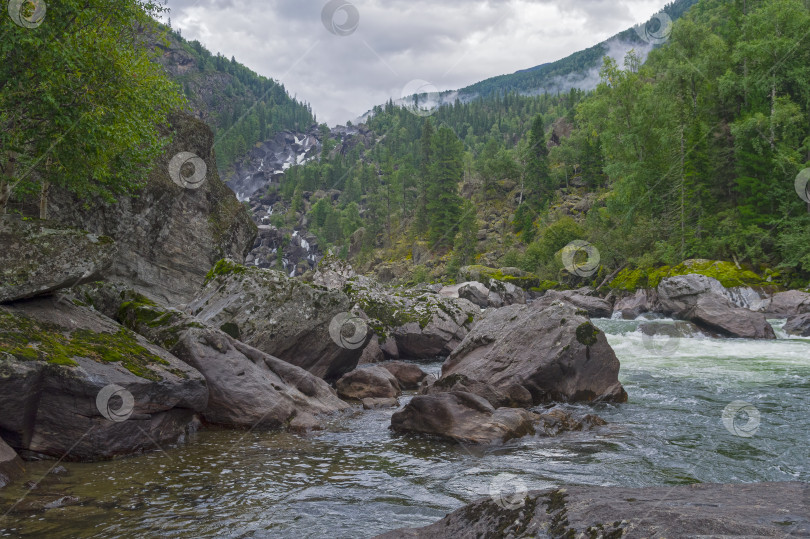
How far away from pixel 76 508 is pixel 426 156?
112 metres

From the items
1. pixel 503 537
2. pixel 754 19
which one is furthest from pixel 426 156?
pixel 503 537

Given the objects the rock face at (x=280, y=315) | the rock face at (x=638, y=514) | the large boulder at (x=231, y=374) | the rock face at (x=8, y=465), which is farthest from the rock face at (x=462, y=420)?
the rock face at (x=8, y=465)

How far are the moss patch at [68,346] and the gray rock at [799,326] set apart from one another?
102ft

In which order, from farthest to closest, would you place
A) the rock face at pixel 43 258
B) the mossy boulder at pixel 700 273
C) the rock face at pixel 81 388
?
the mossy boulder at pixel 700 273
the rock face at pixel 43 258
the rock face at pixel 81 388

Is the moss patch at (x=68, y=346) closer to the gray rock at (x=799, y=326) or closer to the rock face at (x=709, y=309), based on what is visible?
the rock face at (x=709, y=309)

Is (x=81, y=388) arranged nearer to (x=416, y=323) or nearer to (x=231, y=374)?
(x=231, y=374)

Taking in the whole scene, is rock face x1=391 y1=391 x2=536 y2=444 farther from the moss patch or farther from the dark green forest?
the dark green forest

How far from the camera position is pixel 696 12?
97688 mm

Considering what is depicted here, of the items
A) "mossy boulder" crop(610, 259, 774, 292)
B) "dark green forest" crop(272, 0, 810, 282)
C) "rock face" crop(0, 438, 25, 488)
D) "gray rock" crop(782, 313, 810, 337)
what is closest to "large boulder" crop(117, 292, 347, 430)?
"rock face" crop(0, 438, 25, 488)

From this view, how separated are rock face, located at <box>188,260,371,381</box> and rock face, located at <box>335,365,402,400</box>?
4.51 ft

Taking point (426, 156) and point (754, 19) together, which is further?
point (426, 156)

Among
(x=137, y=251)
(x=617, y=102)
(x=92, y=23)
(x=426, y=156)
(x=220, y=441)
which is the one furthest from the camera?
(x=426, y=156)

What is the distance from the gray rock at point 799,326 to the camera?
1073 inches

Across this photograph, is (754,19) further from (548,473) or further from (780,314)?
(548,473)
